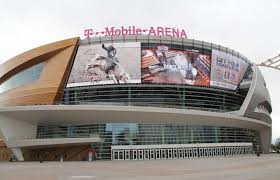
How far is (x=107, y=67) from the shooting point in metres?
48.8

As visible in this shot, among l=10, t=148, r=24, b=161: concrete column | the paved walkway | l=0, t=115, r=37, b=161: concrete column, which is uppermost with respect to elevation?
l=0, t=115, r=37, b=161: concrete column

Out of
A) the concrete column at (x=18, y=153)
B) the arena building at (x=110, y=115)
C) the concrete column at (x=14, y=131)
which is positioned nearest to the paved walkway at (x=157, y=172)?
the concrete column at (x=14, y=131)

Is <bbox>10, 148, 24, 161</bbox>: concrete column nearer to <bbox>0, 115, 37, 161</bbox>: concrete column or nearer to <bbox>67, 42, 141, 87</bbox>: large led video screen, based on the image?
<bbox>0, 115, 37, 161</bbox>: concrete column

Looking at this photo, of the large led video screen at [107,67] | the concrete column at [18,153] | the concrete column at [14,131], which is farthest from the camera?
the large led video screen at [107,67]

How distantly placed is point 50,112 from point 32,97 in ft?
24.1

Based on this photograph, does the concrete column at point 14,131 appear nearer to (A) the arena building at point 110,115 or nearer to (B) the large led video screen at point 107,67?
(A) the arena building at point 110,115

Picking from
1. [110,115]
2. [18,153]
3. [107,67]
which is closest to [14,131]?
[18,153]

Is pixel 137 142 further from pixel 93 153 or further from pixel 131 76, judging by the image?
pixel 131 76

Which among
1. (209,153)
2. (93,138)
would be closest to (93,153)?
(93,138)

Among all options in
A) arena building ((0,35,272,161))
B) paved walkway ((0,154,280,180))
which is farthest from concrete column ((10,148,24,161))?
paved walkway ((0,154,280,180))

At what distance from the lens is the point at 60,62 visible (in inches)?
1956

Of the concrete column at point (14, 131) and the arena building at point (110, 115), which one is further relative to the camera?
the arena building at point (110, 115)

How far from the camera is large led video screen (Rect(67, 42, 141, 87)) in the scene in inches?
1907

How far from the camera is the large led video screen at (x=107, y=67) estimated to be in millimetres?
48438
